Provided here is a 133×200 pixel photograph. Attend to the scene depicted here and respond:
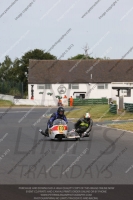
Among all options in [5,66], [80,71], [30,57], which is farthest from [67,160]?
[5,66]

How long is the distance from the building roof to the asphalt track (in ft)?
204

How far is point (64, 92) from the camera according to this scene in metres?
86.9

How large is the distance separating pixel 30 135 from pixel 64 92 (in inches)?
2331

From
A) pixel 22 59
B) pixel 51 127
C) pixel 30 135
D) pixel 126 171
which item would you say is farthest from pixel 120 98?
pixel 22 59

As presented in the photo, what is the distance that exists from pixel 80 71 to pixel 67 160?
72328 millimetres

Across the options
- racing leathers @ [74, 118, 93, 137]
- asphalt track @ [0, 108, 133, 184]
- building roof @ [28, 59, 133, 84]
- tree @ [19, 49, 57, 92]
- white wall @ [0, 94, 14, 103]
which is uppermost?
tree @ [19, 49, 57, 92]

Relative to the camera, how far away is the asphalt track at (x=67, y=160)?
13.4 m

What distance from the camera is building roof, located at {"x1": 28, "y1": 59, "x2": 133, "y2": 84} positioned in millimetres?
88438

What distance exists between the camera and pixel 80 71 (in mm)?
89062

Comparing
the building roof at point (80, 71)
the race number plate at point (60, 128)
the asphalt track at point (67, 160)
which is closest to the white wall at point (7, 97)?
the building roof at point (80, 71)

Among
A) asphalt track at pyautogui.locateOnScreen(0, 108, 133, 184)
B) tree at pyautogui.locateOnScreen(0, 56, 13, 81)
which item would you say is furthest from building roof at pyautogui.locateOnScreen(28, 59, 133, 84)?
asphalt track at pyautogui.locateOnScreen(0, 108, 133, 184)

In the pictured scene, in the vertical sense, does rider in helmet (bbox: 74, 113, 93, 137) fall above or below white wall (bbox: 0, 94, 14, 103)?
below

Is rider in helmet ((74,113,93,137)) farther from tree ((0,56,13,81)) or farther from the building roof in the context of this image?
tree ((0,56,13,81))

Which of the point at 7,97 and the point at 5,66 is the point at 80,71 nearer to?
the point at 7,97
